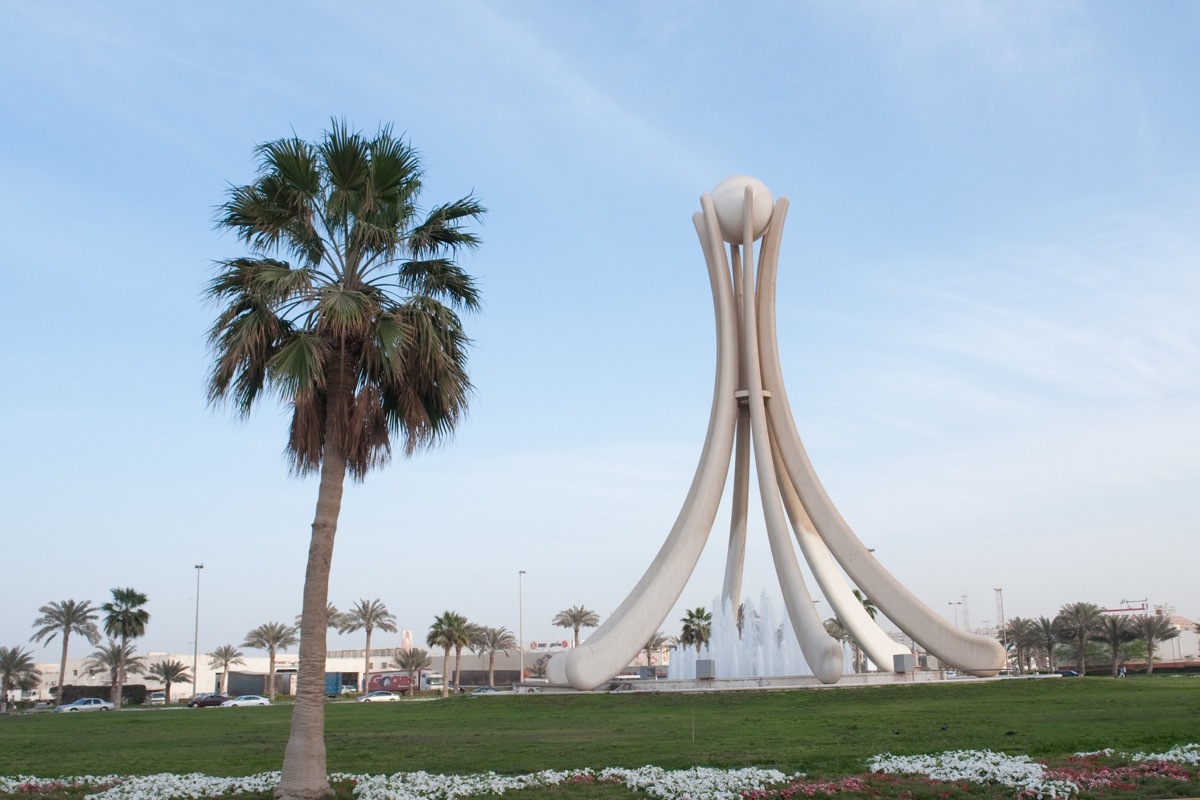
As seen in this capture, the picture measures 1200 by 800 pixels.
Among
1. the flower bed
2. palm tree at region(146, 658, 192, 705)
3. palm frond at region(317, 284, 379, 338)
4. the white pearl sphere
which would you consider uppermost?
the white pearl sphere

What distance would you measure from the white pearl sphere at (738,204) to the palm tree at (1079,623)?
32.1 metres

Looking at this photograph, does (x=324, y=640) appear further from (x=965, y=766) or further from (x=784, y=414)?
(x=784, y=414)

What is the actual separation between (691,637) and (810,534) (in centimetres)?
2394

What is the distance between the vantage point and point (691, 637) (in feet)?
173

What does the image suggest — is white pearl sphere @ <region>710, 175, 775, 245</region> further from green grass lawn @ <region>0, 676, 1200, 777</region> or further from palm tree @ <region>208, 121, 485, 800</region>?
palm tree @ <region>208, 121, 485, 800</region>

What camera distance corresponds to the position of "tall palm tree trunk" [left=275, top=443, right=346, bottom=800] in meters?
10.1

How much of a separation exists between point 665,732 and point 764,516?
42.6ft

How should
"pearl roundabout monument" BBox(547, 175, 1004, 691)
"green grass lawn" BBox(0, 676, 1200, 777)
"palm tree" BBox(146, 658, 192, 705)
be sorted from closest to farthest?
"green grass lawn" BBox(0, 676, 1200, 777) → "pearl roundabout monument" BBox(547, 175, 1004, 691) → "palm tree" BBox(146, 658, 192, 705)

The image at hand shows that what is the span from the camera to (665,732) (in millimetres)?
17281

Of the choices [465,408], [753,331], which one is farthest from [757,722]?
[753,331]

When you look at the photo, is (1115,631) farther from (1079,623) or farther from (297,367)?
(297,367)

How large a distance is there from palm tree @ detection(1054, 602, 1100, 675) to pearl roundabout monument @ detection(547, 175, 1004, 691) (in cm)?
2809

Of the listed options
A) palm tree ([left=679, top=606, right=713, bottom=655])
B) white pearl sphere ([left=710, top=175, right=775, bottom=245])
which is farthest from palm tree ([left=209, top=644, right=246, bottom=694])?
white pearl sphere ([left=710, top=175, right=775, bottom=245])

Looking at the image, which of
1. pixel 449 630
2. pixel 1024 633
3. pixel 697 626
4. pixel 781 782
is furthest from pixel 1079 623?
pixel 781 782
